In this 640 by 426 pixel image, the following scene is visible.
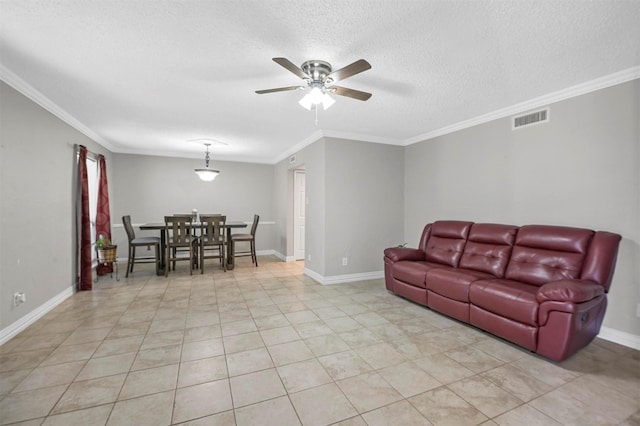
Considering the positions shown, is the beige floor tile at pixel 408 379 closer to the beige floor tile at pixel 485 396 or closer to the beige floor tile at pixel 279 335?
the beige floor tile at pixel 485 396

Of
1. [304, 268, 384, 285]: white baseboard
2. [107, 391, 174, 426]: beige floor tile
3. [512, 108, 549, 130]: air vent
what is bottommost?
[107, 391, 174, 426]: beige floor tile

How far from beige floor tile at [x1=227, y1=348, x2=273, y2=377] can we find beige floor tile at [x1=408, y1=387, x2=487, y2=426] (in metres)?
1.10

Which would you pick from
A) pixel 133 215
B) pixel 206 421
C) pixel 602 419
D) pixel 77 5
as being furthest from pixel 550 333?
pixel 133 215

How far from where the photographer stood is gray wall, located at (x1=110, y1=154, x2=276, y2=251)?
5.95 metres

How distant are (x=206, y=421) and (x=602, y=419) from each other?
2.28 meters

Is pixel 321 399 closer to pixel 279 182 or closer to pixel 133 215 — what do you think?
pixel 279 182

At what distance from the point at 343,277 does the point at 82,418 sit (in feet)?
11.2

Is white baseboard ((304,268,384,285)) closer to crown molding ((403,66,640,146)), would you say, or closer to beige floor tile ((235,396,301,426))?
→ crown molding ((403,66,640,146))

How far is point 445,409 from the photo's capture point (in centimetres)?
167

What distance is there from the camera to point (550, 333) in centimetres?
212

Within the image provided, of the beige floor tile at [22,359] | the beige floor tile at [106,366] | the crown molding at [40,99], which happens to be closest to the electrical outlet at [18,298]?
the beige floor tile at [22,359]

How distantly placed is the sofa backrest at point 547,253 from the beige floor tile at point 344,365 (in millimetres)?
1898

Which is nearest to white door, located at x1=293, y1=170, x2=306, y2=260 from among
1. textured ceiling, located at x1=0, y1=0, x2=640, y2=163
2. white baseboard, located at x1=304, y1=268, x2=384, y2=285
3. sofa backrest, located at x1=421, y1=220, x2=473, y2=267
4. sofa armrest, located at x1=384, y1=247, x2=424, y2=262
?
white baseboard, located at x1=304, y1=268, x2=384, y2=285

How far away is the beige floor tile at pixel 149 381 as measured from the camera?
70.8 inches
